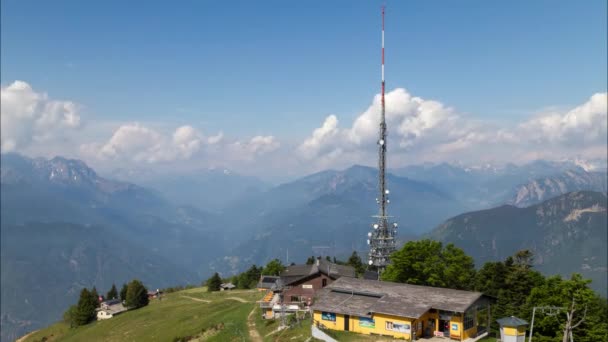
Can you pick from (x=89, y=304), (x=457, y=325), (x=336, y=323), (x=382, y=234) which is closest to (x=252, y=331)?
(x=336, y=323)

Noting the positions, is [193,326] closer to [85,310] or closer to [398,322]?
[398,322]

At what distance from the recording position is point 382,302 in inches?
2213

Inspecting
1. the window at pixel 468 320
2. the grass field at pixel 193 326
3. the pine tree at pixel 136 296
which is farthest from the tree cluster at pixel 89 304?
the window at pixel 468 320

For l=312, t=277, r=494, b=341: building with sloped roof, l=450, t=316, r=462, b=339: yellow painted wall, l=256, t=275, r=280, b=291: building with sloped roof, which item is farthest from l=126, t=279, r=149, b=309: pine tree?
l=450, t=316, r=462, b=339: yellow painted wall

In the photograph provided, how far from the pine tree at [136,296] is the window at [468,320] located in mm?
100352

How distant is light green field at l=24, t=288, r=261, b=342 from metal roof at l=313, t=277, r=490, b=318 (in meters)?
13.7

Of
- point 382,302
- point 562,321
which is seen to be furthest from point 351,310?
point 562,321

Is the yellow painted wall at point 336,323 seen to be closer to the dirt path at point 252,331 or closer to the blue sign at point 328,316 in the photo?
the blue sign at point 328,316

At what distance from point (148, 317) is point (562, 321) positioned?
8249cm

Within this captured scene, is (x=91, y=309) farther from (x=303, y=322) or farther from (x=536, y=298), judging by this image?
(x=536, y=298)

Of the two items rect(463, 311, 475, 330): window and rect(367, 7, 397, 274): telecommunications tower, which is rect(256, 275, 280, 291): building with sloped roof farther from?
rect(463, 311, 475, 330): window

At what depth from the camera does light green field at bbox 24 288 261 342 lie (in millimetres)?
72125

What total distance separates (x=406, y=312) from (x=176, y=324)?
50.7 meters

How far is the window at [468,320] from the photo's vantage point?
54.8 metres
